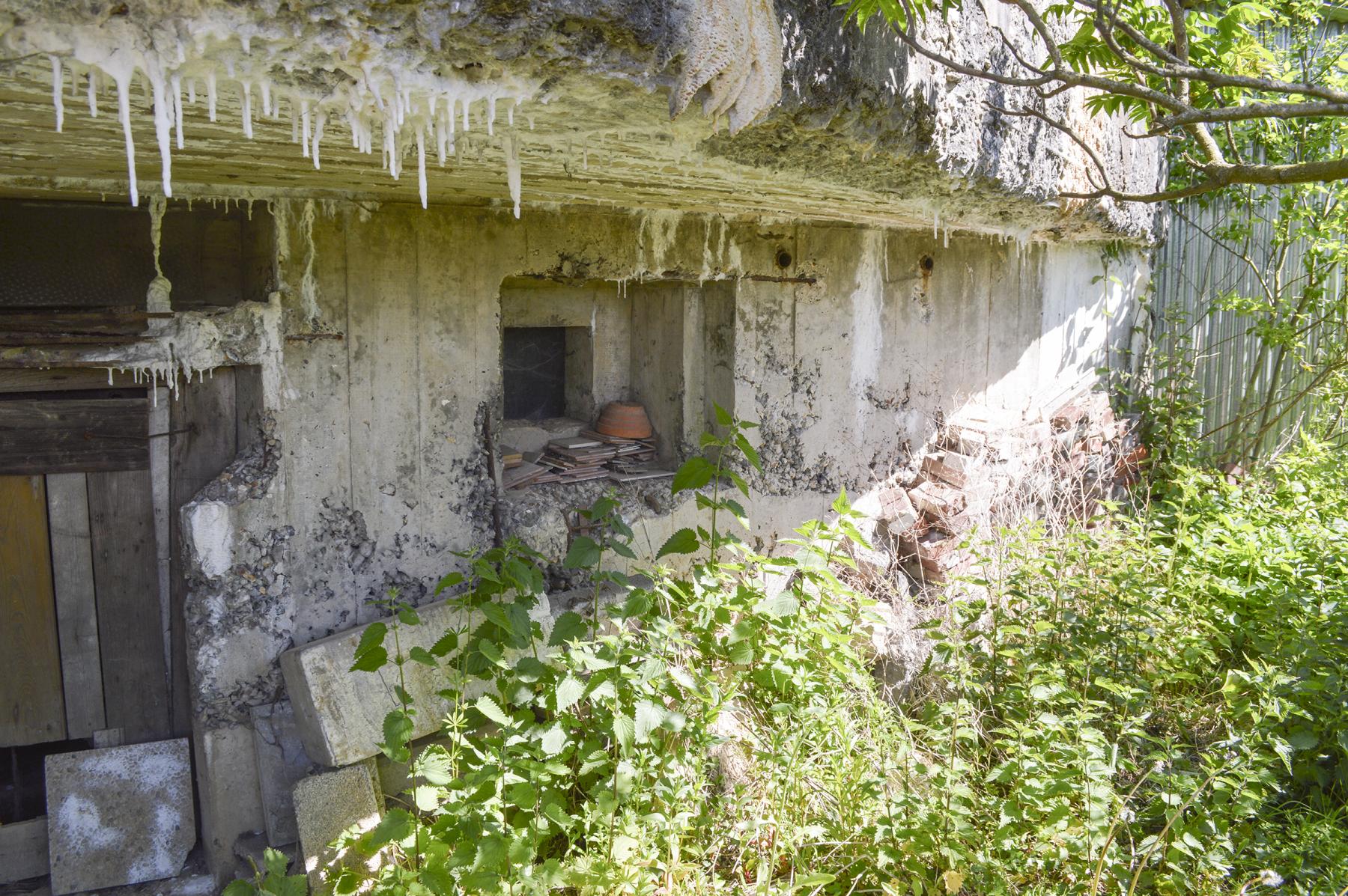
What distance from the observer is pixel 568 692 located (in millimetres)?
2564

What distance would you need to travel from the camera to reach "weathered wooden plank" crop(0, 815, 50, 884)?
10.9 feet

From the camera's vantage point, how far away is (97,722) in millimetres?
3482

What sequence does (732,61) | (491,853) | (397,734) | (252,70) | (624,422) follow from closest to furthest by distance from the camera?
(252,70) → (732,61) → (491,853) → (397,734) → (624,422)

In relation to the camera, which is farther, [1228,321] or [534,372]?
[1228,321]

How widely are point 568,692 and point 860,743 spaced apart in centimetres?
96

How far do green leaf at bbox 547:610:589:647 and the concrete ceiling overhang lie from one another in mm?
1400

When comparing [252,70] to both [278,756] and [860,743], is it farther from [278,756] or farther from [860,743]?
[278,756]

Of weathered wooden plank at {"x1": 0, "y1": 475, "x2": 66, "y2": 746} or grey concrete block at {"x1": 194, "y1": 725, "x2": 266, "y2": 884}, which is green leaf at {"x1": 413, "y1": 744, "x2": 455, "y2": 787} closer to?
grey concrete block at {"x1": 194, "y1": 725, "x2": 266, "y2": 884}

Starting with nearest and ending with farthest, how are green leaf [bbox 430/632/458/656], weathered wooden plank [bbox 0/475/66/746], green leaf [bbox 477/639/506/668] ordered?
green leaf [bbox 477/639/506/668] < green leaf [bbox 430/632/458/656] < weathered wooden plank [bbox 0/475/66/746]

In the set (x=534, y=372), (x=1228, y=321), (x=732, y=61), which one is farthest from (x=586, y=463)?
(x=1228, y=321)

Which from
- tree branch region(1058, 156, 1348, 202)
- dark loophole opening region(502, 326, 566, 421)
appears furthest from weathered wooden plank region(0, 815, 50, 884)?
tree branch region(1058, 156, 1348, 202)

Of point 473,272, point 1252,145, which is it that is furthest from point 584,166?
point 1252,145

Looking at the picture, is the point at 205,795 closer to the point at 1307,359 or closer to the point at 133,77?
the point at 133,77

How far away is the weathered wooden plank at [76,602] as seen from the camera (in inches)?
132
